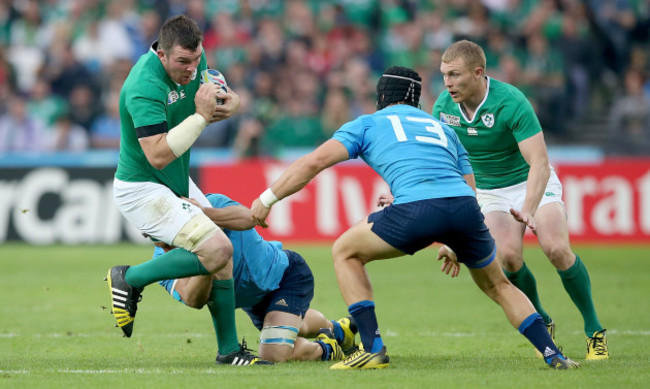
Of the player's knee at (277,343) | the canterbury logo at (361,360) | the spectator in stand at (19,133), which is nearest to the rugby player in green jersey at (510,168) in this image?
the canterbury logo at (361,360)

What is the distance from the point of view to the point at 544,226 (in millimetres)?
7973

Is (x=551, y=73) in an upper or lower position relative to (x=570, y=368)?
upper

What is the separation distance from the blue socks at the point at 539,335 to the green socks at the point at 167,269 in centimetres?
228

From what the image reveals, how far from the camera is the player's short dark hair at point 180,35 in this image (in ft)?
22.8

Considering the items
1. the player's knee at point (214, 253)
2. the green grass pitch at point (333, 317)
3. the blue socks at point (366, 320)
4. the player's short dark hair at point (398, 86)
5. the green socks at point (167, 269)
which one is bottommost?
the green grass pitch at point (333, 317)

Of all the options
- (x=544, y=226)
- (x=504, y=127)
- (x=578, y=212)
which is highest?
(x=504, y=127)

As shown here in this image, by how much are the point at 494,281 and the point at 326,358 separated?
166 cm

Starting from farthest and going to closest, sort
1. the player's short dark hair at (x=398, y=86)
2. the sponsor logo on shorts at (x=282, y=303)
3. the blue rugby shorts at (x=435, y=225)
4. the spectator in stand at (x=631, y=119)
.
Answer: the spectator in stand at (x=631, y=119) < the sponsor logo on shorts at (x=282, y=303) < the player's short dark hair at (x=398, y=86) < the blue rugby shorts at (x=435, y=225)

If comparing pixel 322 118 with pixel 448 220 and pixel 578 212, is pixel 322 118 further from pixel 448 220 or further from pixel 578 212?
pixel 448 220

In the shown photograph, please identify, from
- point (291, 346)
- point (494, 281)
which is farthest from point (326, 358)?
point (494, 281)

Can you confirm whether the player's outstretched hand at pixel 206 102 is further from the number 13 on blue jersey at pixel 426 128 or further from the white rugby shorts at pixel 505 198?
the white rugby shorts at pixel 505 198

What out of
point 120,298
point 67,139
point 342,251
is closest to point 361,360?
point 342,251

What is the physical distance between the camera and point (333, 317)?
10.3 meters

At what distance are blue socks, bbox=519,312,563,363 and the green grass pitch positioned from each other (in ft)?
0.56
